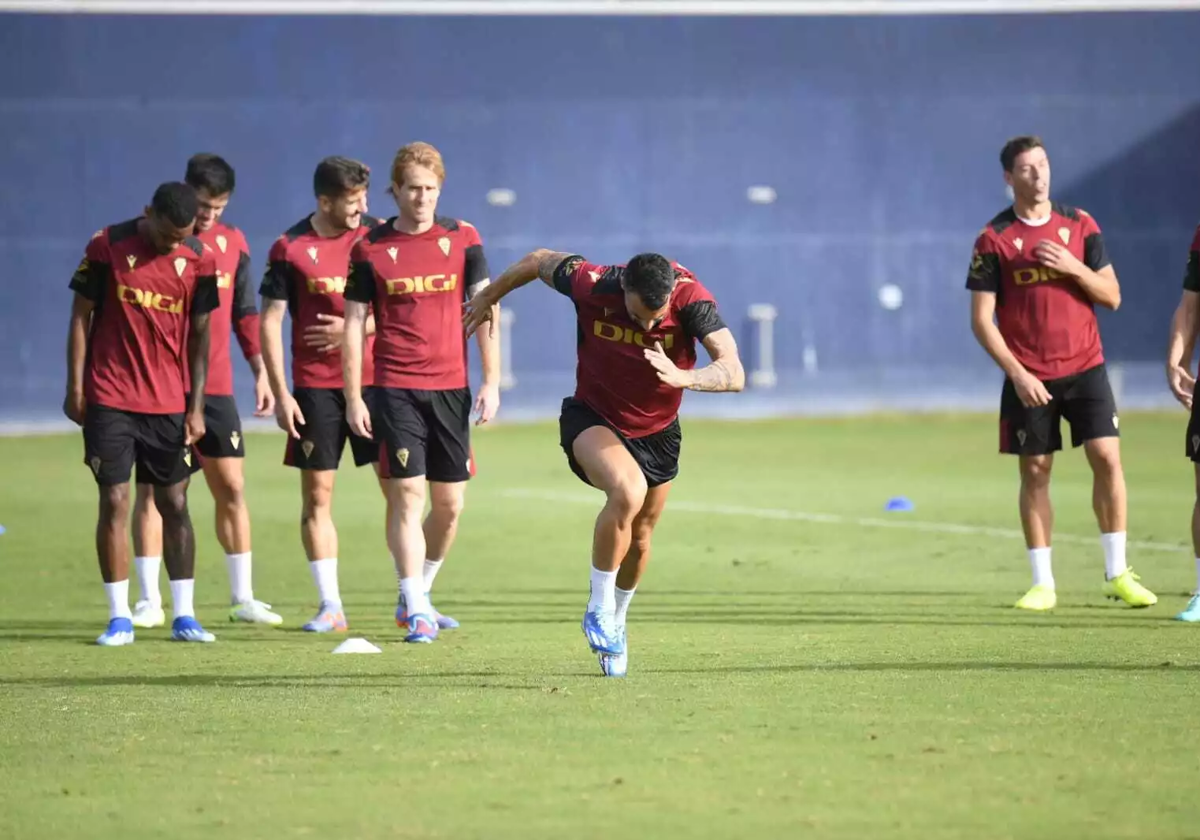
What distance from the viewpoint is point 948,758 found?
6570 mm

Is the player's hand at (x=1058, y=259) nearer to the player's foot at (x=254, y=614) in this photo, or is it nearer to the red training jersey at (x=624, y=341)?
the red training jersey at (x=624, y=341)

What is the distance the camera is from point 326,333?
36.0 feet

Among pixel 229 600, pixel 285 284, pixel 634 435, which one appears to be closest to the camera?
pixel 634 435

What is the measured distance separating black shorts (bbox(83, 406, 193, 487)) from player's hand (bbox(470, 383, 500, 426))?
1546 millimetres

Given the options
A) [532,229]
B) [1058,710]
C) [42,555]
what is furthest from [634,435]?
[532,229]

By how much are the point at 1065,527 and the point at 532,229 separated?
16920 millimetres

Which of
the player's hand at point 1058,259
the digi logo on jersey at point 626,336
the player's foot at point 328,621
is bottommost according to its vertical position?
the player's foot at point 328,621

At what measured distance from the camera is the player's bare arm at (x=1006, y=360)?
36.8ft

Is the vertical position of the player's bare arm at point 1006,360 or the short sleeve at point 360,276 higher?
the short sleeve at point 360,276

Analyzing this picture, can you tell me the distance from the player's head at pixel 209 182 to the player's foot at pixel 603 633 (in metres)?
3.49

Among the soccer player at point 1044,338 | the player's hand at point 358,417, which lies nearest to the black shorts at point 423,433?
the player's hand at point 358,417

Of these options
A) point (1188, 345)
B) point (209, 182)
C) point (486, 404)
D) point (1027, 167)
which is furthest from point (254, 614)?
point (1188, 345)

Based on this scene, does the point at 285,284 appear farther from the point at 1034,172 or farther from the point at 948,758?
the point at 948,758

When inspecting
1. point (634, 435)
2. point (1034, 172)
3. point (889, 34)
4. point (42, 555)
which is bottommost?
point (42, 555)
